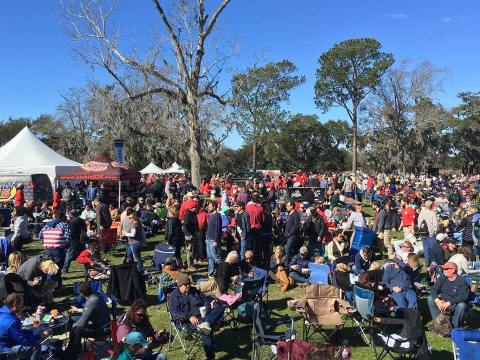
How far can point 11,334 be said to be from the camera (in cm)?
485

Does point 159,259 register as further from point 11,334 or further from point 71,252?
point 11,334

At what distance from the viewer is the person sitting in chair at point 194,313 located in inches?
226

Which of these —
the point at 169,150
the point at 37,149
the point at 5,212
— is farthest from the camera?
the point at 169,150

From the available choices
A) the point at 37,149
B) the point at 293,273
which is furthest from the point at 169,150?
the point at 293,273

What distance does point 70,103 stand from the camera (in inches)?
2178

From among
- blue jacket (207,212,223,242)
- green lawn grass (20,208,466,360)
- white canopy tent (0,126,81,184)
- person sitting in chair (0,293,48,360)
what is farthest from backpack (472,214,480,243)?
white canopy tent (0,126,81,184)

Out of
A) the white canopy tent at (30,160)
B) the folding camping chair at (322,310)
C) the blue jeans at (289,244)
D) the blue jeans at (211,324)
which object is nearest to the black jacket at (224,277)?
the blue jeans at (211,324)

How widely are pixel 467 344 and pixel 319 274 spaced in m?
3.56

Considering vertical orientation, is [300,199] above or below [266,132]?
below

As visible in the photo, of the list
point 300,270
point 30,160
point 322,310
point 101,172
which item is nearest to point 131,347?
point 322,310

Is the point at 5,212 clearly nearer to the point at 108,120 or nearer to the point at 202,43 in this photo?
the point at 202,43

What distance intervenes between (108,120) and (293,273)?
106 ft

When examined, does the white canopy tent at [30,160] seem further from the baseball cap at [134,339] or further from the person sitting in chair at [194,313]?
the baseball cap at [134,339]

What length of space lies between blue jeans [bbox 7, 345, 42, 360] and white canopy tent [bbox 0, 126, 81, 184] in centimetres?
1626
